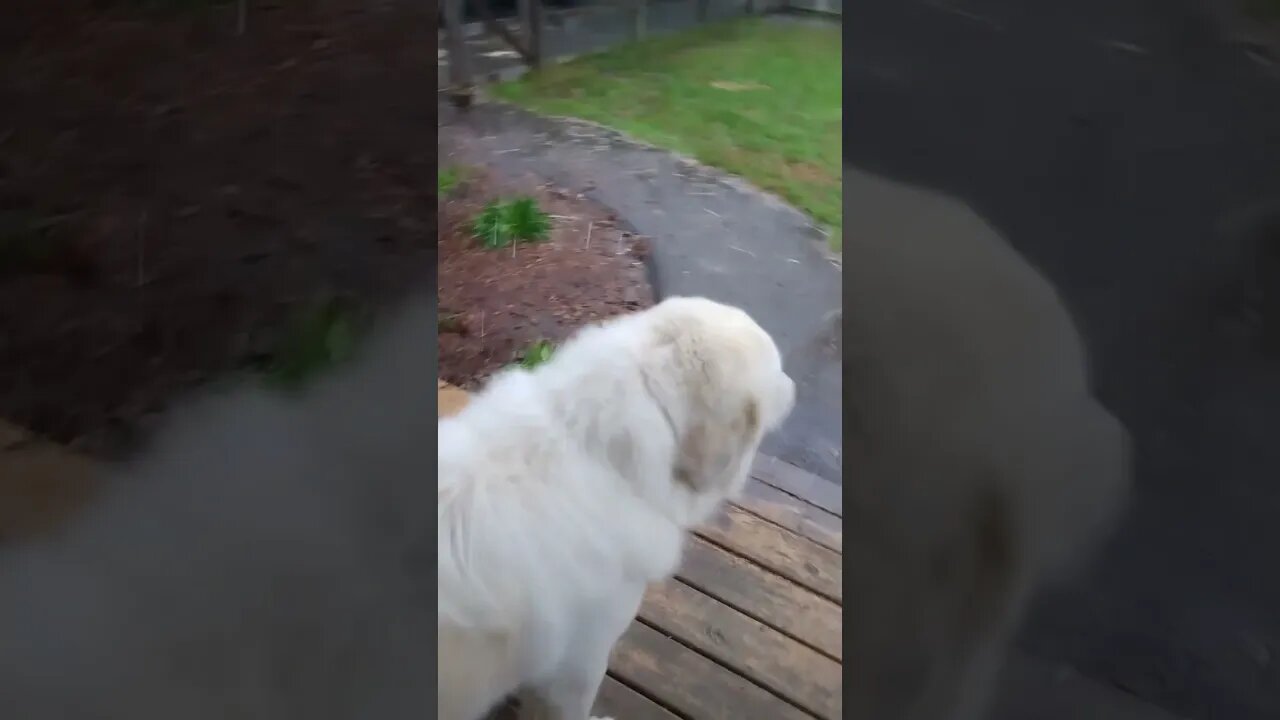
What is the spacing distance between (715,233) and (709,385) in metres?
0.98

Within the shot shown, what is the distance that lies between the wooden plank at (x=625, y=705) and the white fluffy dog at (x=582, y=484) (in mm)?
89

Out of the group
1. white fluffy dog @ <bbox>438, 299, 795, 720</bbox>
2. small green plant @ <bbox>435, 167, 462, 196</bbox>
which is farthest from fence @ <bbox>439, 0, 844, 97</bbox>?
white fluffy dog @ <bbox>438, 299, 795, 720</bbox>

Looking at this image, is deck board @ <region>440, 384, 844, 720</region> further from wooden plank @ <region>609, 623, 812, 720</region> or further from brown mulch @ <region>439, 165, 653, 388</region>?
brown mulch @ <region>439, 165, 653, 388</region>

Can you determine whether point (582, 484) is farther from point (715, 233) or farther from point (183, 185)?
point (715, 233)

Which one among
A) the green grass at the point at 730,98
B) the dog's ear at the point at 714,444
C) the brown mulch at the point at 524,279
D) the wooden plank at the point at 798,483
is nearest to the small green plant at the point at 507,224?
the brown mulch at the point at 524,279

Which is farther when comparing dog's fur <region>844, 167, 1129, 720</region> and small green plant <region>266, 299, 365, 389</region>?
dog's fur <region>844, 167, 1129, 720</region>

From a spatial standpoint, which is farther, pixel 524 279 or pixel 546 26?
pixel 524 279

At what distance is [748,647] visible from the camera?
127 cm

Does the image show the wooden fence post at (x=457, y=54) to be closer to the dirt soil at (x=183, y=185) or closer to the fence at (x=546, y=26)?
the fence at (x=546, y=26)

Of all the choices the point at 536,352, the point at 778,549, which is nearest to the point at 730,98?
the point at 536,352

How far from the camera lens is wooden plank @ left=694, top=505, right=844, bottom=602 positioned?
1359mm

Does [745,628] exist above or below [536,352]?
below

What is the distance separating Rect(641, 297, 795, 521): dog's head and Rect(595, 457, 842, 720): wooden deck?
0.25 m

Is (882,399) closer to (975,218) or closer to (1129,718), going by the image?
(975,218)
